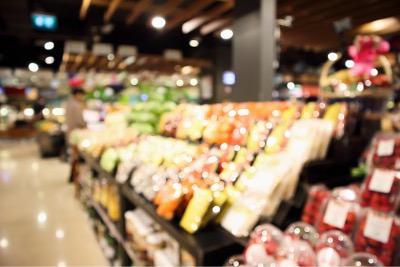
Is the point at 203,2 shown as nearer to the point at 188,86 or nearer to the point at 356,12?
the point at 356,12

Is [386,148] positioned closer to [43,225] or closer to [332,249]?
[332,249]

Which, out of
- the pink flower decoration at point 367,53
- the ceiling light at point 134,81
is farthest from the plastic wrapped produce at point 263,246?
the ceiling light at point 134,81

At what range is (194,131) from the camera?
234 centimetres

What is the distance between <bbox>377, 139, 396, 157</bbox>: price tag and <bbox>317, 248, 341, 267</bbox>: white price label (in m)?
0.57

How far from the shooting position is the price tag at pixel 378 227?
3.23 feet

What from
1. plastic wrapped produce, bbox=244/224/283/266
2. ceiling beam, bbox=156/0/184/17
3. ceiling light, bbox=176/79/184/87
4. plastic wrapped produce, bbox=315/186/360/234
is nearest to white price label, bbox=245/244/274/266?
plastic wrapped produce, bbox=244/224/283/266

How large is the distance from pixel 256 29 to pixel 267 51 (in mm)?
267

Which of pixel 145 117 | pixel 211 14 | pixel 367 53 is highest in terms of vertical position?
pixel 211 14

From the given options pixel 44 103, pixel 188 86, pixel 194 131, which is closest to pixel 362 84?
pixel 194 131

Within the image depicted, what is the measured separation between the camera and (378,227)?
1008 mm

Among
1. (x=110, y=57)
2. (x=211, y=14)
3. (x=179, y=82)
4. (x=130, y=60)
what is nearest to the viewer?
(x=211, y=14)

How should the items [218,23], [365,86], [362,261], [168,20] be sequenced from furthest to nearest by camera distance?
[168,20] → [218,23] → [365,86] → [362,261]

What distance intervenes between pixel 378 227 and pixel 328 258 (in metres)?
0.22

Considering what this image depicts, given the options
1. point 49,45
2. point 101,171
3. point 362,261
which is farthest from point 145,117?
point 49,45
